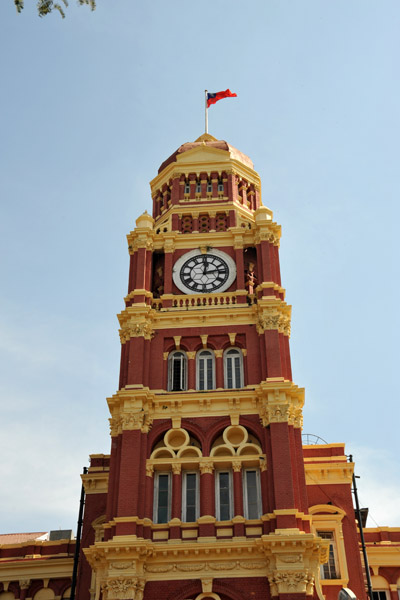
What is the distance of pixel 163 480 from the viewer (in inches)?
1417

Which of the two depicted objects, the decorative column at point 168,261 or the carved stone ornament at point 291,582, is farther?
the decorative column at point 168,261

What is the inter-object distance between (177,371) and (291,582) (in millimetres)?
12249

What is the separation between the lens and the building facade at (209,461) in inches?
1282

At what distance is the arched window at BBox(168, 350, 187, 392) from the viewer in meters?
39.1

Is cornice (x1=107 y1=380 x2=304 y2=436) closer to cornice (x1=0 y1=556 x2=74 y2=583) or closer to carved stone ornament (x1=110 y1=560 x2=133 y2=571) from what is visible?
carved stone ornament (x1=110 y1=560 x2=133 y2=571)

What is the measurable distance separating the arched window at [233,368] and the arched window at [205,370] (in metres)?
0.70

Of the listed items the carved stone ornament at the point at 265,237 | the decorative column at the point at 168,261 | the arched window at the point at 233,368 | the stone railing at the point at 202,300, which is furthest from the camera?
the carved stone ornament at the point at 265,237

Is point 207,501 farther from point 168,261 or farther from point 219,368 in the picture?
point 168,261

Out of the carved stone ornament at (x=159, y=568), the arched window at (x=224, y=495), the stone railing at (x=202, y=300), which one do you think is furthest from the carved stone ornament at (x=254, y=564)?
the stone railing at (x=202, y=300)

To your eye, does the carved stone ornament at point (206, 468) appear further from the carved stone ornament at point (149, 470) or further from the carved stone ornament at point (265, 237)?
the carved stone ornament at point (265, 237)

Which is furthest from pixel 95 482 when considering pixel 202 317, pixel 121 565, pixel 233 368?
pixel 202 317

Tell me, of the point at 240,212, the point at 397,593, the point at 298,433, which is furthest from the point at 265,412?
the point at 240,212

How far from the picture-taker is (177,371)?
39688 millimetres

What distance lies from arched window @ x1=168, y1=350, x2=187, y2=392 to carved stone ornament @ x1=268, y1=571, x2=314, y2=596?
10719 mm
